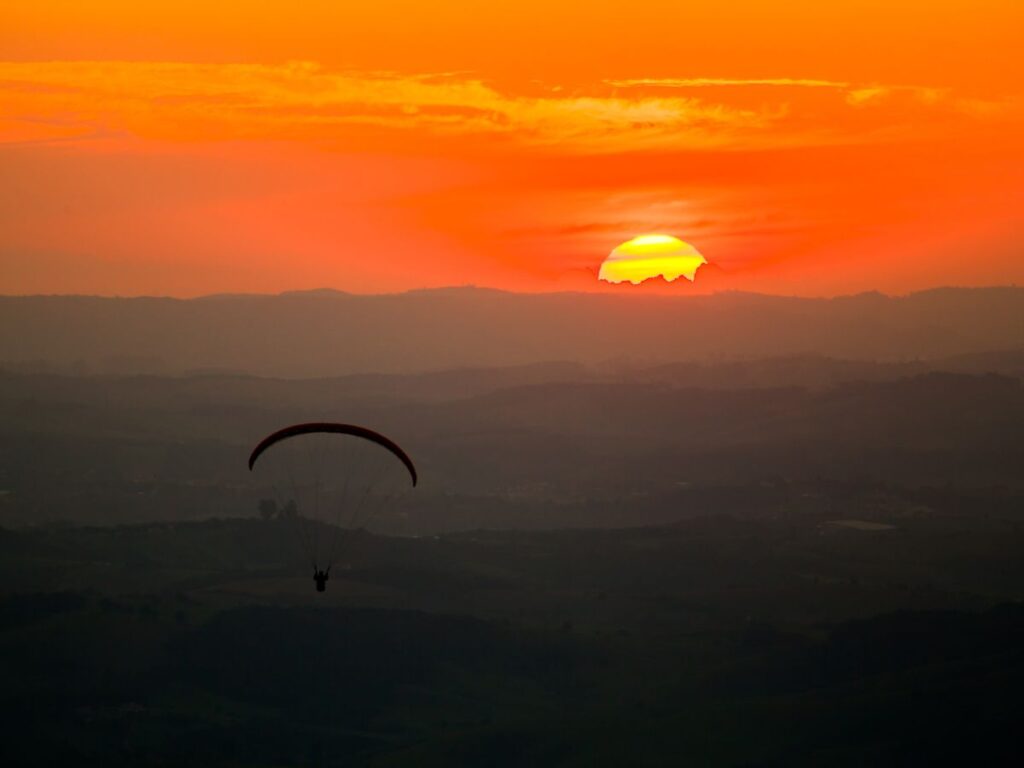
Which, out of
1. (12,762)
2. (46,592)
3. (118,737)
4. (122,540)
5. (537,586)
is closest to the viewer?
(12,762)

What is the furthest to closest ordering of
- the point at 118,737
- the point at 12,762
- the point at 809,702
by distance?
1. the point at 809,702
2. the point at 118,737
3. the point at 12,762

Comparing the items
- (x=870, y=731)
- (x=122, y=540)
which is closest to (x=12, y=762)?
(x=870, y=731)

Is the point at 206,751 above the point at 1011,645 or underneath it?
underneath

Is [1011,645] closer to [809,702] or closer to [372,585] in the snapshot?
[809,702]

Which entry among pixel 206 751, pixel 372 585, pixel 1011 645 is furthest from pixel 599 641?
pixel 206 751

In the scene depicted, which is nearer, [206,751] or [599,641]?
[206,751]

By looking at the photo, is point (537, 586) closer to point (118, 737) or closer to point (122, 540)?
point (122, 540)
